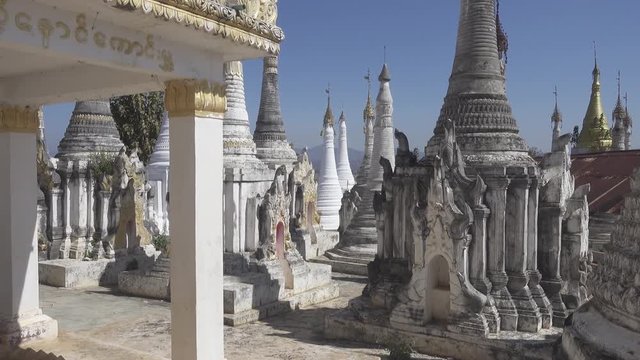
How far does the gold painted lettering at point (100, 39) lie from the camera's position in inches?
178

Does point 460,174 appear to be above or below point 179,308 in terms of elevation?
above

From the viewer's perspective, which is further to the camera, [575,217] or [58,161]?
[58,161]

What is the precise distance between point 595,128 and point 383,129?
20.1 metres

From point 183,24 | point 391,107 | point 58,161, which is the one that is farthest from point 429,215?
point 58,161

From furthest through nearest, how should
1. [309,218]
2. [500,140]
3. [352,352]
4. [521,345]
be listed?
[309,218] → [500,140] → [352,352] → [521,345]

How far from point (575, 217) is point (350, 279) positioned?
24.7 feet

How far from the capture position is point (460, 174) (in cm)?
999

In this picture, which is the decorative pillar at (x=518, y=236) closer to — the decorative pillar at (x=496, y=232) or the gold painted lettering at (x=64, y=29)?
the decorative pillar at (x=496, y=232)

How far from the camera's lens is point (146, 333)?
33.6ft

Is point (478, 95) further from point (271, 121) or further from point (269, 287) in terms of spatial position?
point (271, 121)

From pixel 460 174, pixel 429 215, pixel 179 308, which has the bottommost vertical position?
pixel 179 308

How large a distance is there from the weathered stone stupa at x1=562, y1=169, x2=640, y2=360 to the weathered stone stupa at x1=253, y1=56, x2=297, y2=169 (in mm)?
16490

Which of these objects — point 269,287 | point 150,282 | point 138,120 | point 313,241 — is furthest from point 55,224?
point 138,120

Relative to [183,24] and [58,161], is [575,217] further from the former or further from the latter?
[58,161]
